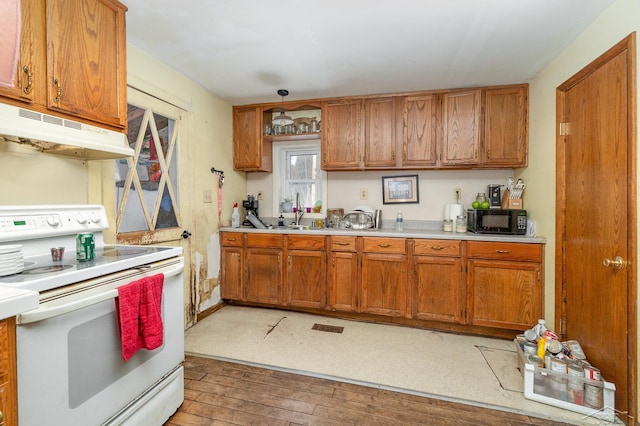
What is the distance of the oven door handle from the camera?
920mm

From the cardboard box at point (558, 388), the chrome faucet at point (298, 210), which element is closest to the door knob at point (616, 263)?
the cardboard box at point (558, 388)

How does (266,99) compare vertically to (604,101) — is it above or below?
above

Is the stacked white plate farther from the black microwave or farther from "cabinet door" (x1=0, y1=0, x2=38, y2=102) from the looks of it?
the black microwave

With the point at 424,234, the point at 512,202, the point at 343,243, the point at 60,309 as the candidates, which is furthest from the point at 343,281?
the point at 60,309

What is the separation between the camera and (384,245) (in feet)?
9.26

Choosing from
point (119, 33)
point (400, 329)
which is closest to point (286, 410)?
point (400, 329)

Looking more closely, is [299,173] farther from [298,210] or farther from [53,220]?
[53,220]

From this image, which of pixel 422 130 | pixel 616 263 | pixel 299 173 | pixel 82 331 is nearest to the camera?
pixel 82 331

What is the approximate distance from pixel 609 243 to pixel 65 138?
119 inches

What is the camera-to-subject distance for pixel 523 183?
284 centimetres

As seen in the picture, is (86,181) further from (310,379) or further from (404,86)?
(404,86)

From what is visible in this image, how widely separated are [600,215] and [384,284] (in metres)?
1.67

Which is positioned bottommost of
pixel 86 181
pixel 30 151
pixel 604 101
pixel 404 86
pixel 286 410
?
pixel 286 410

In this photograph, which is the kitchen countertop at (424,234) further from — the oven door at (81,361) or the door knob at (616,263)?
the oven door at (81,361)
